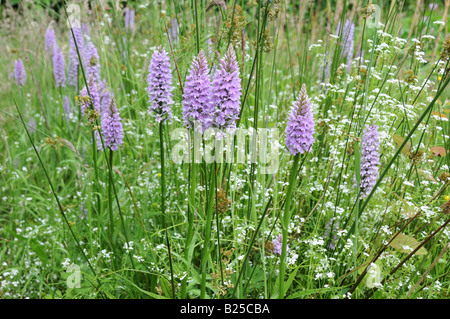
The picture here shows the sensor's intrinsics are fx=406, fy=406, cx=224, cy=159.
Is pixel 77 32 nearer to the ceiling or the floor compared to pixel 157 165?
nearer to the ceiling

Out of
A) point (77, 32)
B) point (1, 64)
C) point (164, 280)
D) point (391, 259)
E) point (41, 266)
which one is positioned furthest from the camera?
point (1, 64)

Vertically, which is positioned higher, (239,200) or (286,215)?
(286,215)

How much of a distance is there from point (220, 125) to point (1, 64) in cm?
486

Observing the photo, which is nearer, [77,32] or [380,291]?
[380,291]

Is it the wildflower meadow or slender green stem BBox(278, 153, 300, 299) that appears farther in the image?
the wildflower meadow

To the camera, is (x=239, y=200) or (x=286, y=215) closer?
(x=286, y=215)

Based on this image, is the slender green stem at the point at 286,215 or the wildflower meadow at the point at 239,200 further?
the wildflower meadow at the point at 239,200

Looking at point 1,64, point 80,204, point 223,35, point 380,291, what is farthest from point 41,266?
point 1,64

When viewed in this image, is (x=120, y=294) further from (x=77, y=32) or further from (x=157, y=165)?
(x=77, y=32)

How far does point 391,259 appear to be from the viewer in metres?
1.95

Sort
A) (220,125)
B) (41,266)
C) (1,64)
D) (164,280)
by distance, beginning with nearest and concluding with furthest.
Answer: (220,125) → (164,280) → (41,266) → (1,64)
